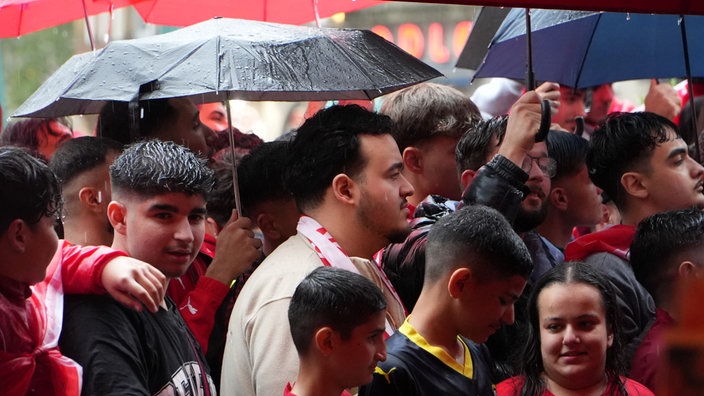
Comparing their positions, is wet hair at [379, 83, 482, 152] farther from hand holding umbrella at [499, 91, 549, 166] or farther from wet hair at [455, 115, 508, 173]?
hand holding umbrella at [499, 91, 549, 166]

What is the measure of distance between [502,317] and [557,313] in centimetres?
37

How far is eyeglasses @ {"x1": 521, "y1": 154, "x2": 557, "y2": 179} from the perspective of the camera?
5.11 m

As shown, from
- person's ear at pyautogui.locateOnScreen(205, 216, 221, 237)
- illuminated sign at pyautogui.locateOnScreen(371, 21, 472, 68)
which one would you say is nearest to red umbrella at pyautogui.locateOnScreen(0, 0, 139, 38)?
person's ear at pyautogui.locateOnScreen(205, 216, 221, 237)

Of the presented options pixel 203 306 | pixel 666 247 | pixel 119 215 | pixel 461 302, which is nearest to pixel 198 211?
pixel 119 215

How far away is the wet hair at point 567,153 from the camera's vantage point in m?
5.86

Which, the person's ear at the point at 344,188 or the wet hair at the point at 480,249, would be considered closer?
the wet hair at the point at 480,249

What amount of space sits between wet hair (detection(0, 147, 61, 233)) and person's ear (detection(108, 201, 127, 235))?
1.45ft

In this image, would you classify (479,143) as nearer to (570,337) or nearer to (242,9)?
(570,337)

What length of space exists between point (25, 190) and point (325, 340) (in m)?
1.01

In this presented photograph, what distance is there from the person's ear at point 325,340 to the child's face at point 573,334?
1081mm

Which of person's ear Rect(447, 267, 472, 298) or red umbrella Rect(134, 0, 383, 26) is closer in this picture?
person's ear Rect(447, 267, 472, 298)

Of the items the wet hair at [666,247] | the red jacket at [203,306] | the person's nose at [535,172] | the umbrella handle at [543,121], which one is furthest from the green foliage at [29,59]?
the wet hair at [666,247]

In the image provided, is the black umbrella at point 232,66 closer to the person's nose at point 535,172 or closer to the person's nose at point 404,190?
the person's nose at point 404,190

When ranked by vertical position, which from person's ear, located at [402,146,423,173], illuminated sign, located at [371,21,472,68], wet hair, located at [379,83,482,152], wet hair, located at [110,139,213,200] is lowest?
illuminated sign, located at [371,21,472,68]
